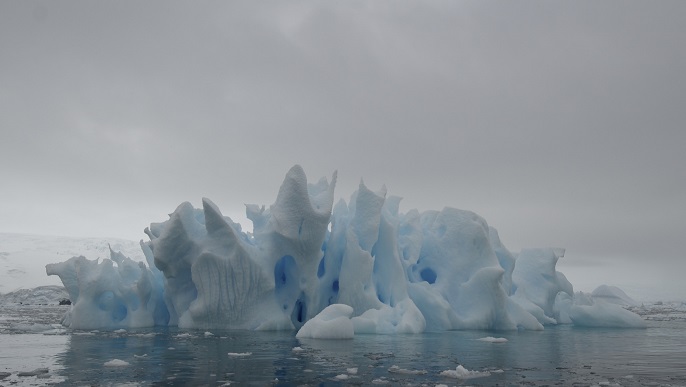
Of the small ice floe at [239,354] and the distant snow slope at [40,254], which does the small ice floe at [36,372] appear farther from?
the distant snow slope at [40,254]

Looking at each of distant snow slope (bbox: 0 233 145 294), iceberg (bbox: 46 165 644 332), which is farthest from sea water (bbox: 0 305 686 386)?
distant snow slope (bbox: 0 233 145 294)

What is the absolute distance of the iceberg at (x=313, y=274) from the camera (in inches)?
679

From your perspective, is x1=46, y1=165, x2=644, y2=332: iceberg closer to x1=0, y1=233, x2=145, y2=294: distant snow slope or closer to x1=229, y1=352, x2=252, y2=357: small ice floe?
x1=229, y1=352, x2=252, y2=357: small ice floe

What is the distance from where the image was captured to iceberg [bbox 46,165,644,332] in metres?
17.2

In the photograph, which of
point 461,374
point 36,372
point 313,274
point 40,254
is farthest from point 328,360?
point 40,254

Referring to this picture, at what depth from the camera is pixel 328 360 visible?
33.6 ft

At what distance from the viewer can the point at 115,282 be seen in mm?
19547

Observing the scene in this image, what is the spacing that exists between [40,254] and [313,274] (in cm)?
11166

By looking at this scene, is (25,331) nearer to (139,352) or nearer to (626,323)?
(139,352)

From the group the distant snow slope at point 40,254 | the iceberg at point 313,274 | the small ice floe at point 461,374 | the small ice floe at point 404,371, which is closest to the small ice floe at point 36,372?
the small ice floe at point 404,371

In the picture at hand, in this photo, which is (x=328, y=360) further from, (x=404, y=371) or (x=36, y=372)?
(x=36, y=372)

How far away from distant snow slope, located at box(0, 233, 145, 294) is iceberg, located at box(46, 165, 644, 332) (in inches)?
2791

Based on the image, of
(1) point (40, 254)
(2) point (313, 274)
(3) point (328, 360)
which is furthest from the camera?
(1) point (40, 254)

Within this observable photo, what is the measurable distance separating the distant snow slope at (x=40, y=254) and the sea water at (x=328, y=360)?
77.9 meters
